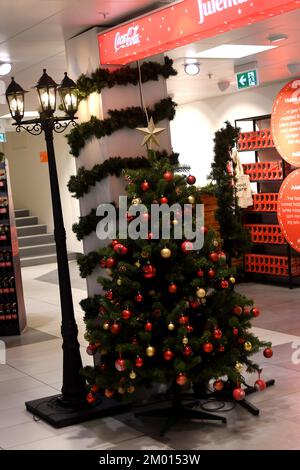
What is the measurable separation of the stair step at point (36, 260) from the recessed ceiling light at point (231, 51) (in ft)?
25.1

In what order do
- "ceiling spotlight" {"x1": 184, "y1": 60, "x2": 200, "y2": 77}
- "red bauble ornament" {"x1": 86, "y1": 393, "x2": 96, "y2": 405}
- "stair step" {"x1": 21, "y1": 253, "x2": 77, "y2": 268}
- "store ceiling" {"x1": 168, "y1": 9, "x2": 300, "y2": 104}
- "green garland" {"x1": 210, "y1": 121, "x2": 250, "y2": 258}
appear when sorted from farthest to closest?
"stair step" {"x1": 21, "y1": 253, "x2": 77, "y2": 268}
"ceiling spotlight" {"x1": 184, "y1": 60, "x2": 200, "y2": 77}
"green garland" {"x1": 210, "y1": 121, "x2": 250, "y2": 258}
"store ceiling" {"x1": 168, "y1": 9, "x2": 300, "y2": 104}
"red bauble ornament" {"x1": 86, "y1": 393, "x2": 96, "y2": 405}

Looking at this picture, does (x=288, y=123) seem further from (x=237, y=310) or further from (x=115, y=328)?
(x=115, y=328)

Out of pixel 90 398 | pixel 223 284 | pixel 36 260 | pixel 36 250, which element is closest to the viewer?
pixel 223 284

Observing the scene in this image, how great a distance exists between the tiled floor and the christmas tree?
10.1 inches

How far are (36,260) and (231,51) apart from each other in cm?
800

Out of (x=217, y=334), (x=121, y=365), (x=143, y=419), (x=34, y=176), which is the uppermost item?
(x=34, y=176)

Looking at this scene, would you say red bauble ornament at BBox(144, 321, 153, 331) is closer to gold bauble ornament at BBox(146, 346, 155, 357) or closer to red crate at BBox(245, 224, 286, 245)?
gold bauble ornament at BBox(146, 346, 155, 357)

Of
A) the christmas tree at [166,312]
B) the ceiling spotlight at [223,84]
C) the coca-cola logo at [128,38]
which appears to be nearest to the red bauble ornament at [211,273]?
the christmas tree at [166,312]

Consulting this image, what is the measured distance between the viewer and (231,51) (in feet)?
25.5

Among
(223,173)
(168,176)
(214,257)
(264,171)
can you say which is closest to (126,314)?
(214,257)

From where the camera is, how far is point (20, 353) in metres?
7.30

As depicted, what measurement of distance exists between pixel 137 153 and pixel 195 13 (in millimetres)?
1553

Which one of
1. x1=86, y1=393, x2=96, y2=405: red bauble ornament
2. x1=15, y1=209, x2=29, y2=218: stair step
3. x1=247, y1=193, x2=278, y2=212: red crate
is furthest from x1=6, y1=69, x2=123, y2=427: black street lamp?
x1=15, y1=209, x2=29, y2=218: stair step

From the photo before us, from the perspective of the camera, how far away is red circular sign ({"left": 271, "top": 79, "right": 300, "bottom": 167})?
29.8ft
